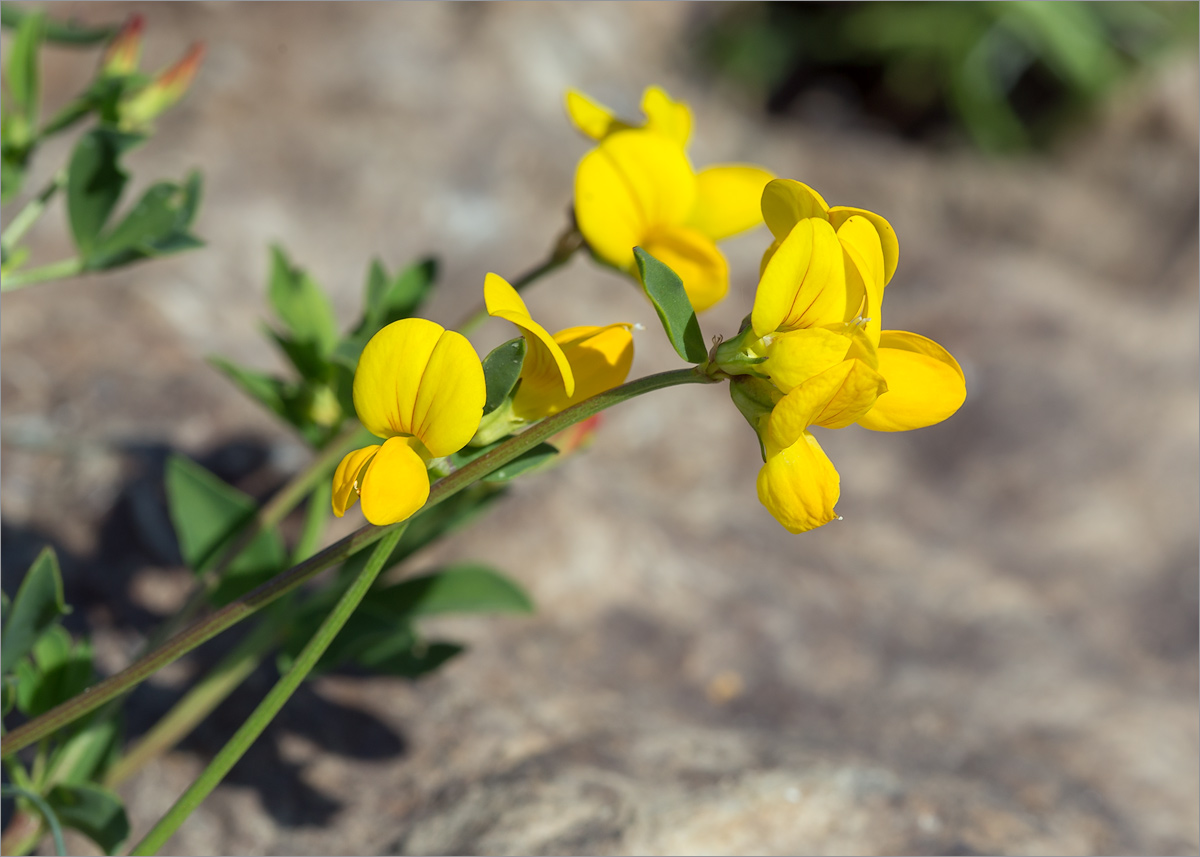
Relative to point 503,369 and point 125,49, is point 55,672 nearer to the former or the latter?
point 503,369

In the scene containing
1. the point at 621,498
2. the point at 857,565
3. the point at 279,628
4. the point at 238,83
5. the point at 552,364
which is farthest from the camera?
the point at 238,83

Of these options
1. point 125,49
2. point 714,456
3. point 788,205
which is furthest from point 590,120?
point 714,456

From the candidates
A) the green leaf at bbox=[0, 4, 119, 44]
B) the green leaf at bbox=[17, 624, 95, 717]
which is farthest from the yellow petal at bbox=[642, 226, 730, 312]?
the green leaf at bbox=[0, 4, 119, 44]

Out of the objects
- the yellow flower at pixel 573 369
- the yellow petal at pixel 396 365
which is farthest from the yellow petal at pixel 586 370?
the yellow petal at pixel 396 365

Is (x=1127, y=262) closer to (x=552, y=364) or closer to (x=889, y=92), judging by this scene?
(x=889, y=92)

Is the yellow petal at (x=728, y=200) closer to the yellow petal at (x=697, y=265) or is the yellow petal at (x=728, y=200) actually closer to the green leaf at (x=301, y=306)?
the yellow petal at (x=697, y=265)

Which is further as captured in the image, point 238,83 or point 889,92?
point 889,92

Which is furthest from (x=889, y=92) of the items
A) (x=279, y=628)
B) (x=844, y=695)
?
(x=279, y=628)
